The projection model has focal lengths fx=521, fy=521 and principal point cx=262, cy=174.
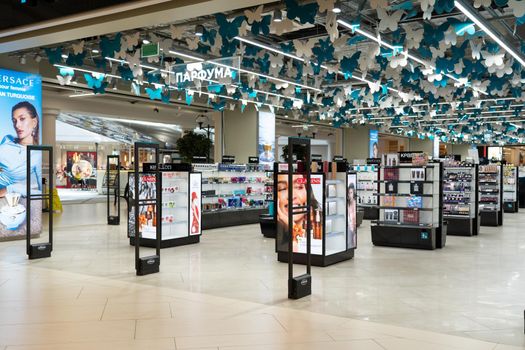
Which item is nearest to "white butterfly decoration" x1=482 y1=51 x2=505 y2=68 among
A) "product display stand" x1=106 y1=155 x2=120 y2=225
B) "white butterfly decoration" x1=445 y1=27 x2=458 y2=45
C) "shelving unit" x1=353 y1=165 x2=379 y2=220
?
"white butterfly decoration" x1=445 y1=27 x2=458 y2=45

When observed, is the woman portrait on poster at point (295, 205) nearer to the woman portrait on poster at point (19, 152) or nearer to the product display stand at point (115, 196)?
the woman portrait on poster at point (19, 152)

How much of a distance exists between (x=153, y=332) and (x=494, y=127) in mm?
24312

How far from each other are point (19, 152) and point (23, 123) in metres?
0.64

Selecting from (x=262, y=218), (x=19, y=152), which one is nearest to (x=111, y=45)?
(x=19, y=152)

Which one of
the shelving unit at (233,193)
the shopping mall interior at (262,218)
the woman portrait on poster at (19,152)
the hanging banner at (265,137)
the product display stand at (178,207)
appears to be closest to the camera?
the shopping mall interior at (262,218)

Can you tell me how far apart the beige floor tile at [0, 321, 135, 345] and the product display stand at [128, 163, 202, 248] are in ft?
17.5

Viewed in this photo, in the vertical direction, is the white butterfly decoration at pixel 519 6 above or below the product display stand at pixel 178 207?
above

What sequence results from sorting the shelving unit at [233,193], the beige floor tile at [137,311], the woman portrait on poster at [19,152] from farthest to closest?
the shelving unit at [233,193], the woman portrait on poster at [19,152], the beige floor tile at [137,311]

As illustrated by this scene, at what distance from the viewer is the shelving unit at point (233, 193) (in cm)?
1387

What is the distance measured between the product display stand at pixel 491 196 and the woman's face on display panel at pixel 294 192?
9220 millimetres

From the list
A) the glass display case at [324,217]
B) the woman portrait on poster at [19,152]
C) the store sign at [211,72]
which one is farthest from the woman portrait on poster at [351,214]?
the woman portrait on poster at [19,152]

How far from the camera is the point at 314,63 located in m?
11.7

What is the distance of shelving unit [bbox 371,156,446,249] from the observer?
10344mm

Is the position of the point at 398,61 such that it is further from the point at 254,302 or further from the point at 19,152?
the point at 19,152
